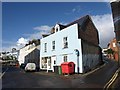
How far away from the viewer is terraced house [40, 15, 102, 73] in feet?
85.7

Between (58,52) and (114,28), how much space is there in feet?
29.8

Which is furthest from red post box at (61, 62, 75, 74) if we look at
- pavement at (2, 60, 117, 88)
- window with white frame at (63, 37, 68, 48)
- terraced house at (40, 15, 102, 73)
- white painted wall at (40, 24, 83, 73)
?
window with white frame at (63, 37, 68, 48)

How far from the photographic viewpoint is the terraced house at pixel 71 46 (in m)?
26.1

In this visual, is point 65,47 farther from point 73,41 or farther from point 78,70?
point 78,70

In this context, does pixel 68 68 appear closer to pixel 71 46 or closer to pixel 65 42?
pixel 71 46

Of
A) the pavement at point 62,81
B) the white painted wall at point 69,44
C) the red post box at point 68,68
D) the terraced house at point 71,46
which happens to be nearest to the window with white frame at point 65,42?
the terraced house at point 71,46

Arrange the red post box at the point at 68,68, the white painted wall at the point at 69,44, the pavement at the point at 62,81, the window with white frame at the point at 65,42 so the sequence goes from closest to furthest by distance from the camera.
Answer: the pavement at the point at 62,81 < the red post box at the point at 68,68 < the white painted wall at the point at 69,44 < the window with white frame at the point at 65,42

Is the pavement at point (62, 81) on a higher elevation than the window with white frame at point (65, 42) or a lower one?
lower

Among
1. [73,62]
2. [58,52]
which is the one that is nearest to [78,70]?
[73,62]

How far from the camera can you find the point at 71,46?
89.7 feet

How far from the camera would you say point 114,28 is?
1171 inches

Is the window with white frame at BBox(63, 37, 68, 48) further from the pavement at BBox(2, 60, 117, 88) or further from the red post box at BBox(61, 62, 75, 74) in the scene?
the pavement at BBox(2, 60, 117, 88)

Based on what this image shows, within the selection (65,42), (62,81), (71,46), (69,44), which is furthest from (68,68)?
(62,81)

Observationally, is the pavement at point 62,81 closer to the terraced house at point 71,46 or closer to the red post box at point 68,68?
the red post box at point 68,68
